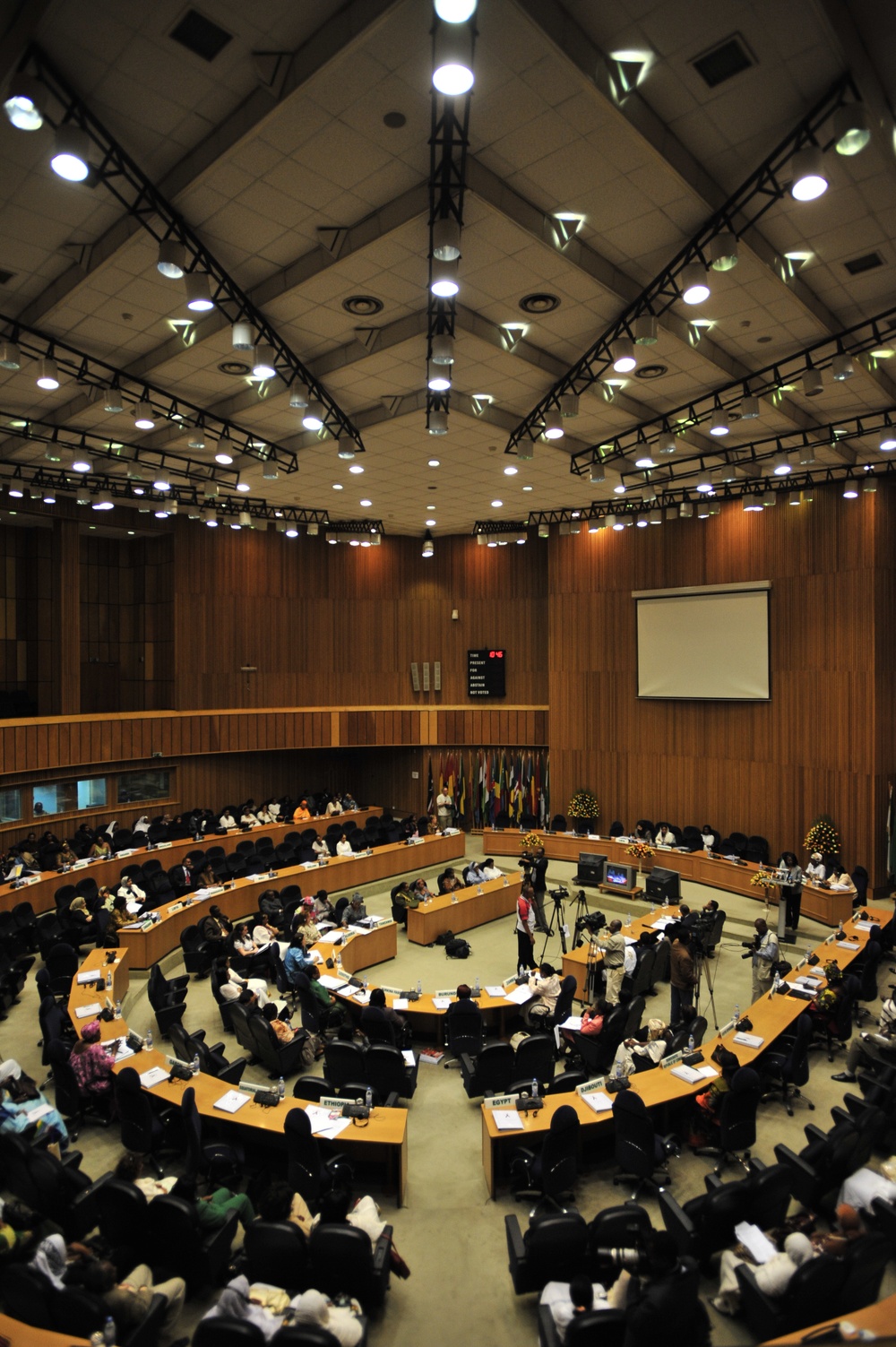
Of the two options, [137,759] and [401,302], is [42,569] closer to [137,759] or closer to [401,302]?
[137,759]

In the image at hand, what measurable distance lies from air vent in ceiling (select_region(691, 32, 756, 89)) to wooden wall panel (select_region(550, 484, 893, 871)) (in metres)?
11.7

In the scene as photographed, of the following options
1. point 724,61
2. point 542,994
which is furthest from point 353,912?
point 724,61

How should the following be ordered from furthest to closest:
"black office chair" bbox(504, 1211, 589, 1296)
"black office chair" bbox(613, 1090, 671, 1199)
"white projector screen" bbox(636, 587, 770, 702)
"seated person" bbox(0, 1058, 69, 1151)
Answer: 1. "white projector screen" bbox(636, 587, 770, 702)
2. "seated person" bbox(0, 1058, 69, 1151)
3. "black office chair" bbox(613, 1090, 671, 1199)
4. "black office chair" bbox(504, 1211, 589, 1296)

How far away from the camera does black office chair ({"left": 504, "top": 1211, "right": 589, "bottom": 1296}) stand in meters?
5.00

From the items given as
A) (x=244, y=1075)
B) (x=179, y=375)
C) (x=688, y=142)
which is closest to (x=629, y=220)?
(x=688, y=142)

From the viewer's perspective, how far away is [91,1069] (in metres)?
7.26

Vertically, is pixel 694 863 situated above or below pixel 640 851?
below

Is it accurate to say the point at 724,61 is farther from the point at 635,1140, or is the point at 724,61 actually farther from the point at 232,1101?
the point at 232,1101

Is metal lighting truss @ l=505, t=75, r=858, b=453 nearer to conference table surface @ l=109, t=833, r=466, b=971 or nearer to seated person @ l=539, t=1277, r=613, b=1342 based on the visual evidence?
seated person @ l=539, t=1277, r=613, b=1342

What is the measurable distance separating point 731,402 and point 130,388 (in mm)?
8645

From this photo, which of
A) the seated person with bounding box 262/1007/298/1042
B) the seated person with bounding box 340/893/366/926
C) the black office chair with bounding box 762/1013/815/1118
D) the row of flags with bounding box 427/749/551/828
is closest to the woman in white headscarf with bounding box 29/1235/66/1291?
the seated person with bounding box 262/1007/298/1042

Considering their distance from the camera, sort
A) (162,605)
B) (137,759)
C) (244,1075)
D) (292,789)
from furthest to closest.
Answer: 1. (292,789)
2. (162,605)
3. (137,759)
4. (244,1075)

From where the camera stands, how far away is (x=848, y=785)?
15297 mm

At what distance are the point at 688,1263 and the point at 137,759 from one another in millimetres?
16713
